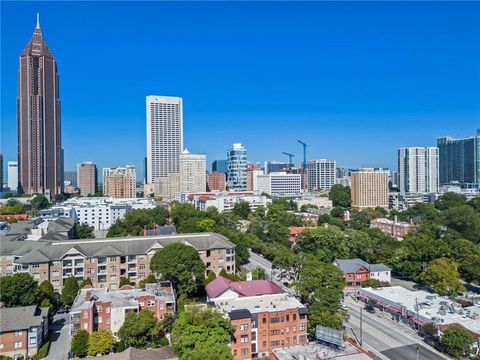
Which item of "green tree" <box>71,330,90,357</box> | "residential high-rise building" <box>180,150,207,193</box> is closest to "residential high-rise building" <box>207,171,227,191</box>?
"residential high-rise building" <box>180,150,207,193</box>

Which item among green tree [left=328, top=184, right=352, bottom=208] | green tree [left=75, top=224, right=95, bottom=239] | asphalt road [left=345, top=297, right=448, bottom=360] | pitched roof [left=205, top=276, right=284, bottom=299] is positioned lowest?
asphalt road [left=345, top=297, right=448, bottom=360]

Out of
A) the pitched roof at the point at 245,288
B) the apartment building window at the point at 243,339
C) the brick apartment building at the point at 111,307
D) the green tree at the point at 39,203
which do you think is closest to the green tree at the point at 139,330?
the brick apartment building at the point at 111,307

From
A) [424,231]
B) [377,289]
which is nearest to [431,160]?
[424,231]

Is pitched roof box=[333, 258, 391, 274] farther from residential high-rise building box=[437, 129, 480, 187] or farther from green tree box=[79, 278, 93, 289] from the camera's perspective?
residential high-rise building box=[437, 129, 480, 187]

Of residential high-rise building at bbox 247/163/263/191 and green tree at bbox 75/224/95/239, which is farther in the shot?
residential high-rise building at bbox 247/163/263/191

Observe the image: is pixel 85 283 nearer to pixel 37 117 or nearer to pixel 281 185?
pixel 37 117

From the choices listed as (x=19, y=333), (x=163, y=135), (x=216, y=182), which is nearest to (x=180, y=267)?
(x=19, y=333)
